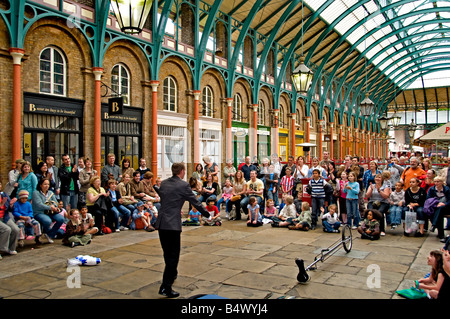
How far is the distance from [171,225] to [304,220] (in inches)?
233

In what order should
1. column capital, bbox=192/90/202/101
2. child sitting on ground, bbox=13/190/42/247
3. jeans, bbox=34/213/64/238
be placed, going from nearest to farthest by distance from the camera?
child sitting on ground, bbox=13/190/42/247 → jeans, bbox=34/213/64/238 → column capital, bbox=192/90/202/101

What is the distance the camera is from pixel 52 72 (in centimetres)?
1252

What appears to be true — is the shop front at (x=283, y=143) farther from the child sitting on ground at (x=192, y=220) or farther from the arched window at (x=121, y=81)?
the child sitting on ground at (x=192, y=220)

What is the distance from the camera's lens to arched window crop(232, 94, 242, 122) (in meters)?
22.3

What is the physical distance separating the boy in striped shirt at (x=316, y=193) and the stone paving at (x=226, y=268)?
1.06 m

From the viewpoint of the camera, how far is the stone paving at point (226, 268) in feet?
18.0

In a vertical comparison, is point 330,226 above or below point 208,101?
below

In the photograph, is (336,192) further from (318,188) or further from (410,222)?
(410,222)

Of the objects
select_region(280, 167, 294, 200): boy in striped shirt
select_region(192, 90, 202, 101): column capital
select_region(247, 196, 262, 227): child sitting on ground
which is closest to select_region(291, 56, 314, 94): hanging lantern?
select_region(280, 167, 294, 200): boy in striped shirt

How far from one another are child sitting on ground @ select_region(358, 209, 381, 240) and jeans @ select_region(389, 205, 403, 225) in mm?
1024

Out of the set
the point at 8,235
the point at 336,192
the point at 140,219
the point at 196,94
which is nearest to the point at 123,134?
the point at 196,94

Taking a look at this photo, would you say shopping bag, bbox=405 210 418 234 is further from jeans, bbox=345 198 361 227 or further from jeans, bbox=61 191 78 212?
jeans, bbox=61 191 78 212

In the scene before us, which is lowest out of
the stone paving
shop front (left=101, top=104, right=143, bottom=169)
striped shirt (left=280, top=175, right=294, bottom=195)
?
the stone paving

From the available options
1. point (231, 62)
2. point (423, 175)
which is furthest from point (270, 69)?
point (423, 175)
